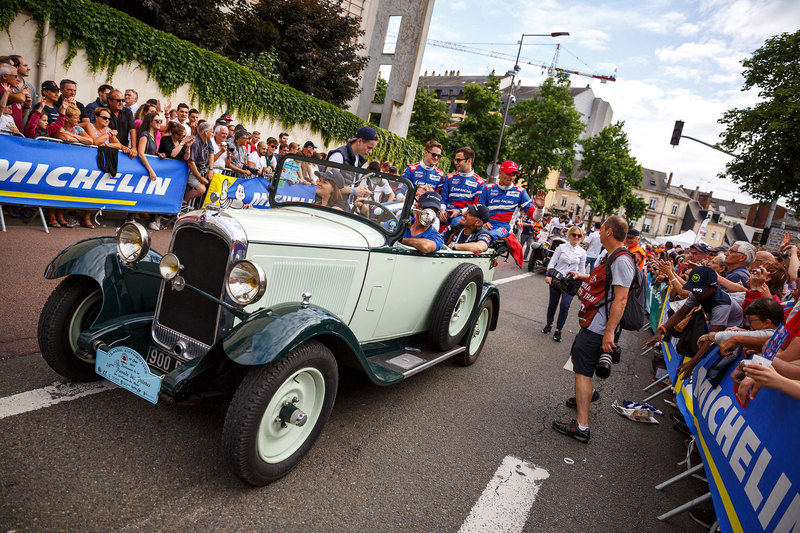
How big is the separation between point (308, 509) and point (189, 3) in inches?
650

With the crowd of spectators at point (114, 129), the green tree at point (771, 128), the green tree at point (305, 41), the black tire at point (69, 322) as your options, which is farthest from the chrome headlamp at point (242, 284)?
the green tree at point (771, 128)

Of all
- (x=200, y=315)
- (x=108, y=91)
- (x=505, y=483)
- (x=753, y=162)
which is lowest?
(x=505, y=483)

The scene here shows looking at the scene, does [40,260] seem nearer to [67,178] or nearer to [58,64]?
[67,178]

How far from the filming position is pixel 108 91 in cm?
819

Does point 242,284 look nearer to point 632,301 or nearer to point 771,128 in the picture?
point 632,301

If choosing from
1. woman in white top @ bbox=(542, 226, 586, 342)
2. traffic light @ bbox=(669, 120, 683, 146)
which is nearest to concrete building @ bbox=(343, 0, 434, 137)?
traffic light @ bbox=(669, 120, 683, 146)

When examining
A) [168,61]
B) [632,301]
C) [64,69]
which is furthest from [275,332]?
[168,61]

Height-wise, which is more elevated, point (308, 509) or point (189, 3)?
point (189, 3)

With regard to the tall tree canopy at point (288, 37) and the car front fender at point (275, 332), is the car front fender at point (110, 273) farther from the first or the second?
the tall tree canopy at point (288, 37)

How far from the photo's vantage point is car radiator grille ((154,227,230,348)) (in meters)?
2.66

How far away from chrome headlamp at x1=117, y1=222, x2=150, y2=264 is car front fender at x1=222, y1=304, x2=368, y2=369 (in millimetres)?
937

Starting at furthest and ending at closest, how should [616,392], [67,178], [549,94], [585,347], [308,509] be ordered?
[549,94] < [67,178] < [616,392] < [585,347] < [308,509]

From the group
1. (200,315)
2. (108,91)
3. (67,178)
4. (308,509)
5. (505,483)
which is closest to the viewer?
(308,509)

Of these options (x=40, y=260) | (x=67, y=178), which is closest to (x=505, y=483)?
(x=40, y=260)
